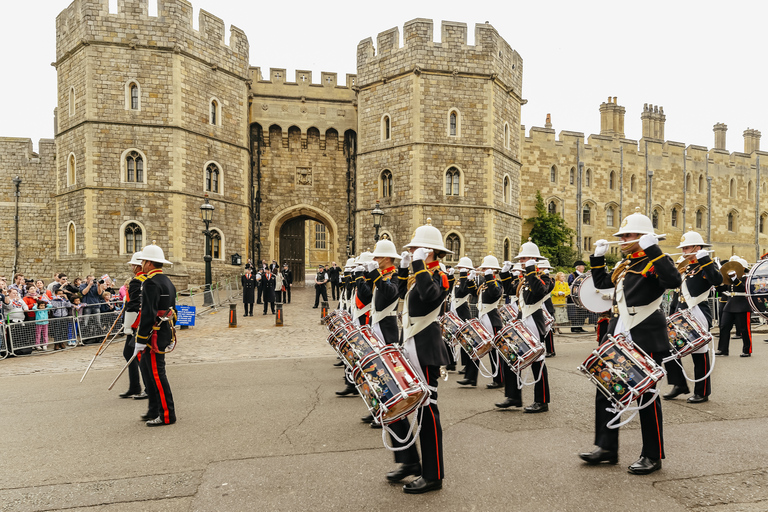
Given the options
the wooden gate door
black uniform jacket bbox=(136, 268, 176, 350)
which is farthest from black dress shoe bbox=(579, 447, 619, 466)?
the wooden gate door

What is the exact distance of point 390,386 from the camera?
3941 millimetres

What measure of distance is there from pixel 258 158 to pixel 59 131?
9.10 m

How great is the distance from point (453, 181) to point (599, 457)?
2232cm

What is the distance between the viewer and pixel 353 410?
251 inches

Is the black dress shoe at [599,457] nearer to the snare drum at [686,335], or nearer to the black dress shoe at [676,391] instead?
the snare drum at [686,335]

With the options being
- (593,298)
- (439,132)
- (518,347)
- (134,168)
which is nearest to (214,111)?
(134,168)

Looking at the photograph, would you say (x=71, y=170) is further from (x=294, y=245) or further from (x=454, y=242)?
(x=454, y=242)

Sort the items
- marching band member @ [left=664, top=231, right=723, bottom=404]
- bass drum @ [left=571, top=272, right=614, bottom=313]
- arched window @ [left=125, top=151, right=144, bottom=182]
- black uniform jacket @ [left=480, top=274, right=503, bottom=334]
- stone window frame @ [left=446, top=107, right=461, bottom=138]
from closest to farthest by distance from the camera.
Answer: marching band member @ [left=664, top=231, right=723, bottom=404] < black uniform jacket @ [left=480, top=274, right=503, bottom=334] < bass drum @ [left=571, top=272, right=614, bottom=313] < arched window @ [left=125, top=151, right=144, bottom=182] < stone window frame @ [left=446, top=107, right=461, bottom=138]

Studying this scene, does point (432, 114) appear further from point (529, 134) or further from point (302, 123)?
point (529, 134)

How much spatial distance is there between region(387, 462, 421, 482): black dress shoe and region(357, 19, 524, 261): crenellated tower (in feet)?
69.6

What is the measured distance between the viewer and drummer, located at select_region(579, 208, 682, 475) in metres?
4.30

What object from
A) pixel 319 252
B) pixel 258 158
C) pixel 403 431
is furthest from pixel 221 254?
pixel 319 252

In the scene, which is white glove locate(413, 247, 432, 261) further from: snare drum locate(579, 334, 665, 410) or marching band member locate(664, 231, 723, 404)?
marching band member locate(664, 231, 723, 404)

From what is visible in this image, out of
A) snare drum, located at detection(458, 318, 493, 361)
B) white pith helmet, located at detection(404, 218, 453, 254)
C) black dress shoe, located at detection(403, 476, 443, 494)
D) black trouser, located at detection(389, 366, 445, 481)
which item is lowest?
black dress shoe, located at detection(403, 476, 443, 494)
